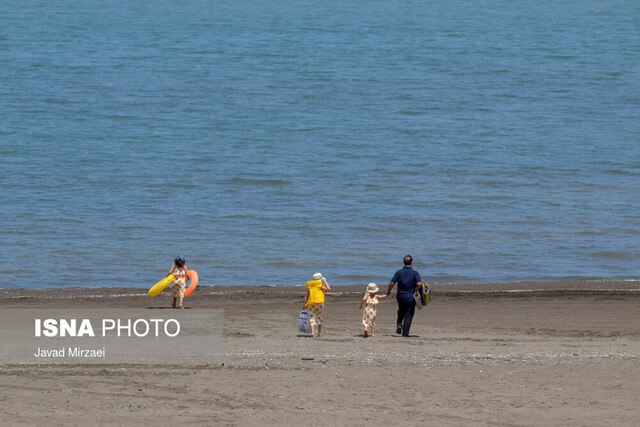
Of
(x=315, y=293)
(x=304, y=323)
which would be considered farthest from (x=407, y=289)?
(x=304, y=323)

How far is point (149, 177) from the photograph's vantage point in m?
37.8

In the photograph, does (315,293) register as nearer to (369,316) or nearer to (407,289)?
(369,316)

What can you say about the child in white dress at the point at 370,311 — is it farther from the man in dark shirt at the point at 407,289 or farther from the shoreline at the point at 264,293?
the shoreline at the point at 264,293

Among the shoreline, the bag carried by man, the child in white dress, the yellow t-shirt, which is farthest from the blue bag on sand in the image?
the shoreline

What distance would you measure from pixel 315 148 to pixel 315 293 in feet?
90.4

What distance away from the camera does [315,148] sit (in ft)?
144

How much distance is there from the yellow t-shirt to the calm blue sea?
7.36 metres

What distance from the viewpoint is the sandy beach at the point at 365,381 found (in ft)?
38.4

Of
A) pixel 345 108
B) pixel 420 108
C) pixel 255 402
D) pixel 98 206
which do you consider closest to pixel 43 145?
pixel 98 206

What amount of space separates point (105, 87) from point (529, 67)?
92.6ft

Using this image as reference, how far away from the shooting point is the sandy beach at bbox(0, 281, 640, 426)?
1172 centimetres

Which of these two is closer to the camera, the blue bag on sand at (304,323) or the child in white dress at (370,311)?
the blue bag on sand at (304,323)

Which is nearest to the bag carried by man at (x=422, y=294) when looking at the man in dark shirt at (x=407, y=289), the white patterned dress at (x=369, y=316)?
the man in dark shirt at (x=407, y=289)

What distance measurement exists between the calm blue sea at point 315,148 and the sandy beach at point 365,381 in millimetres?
7425
